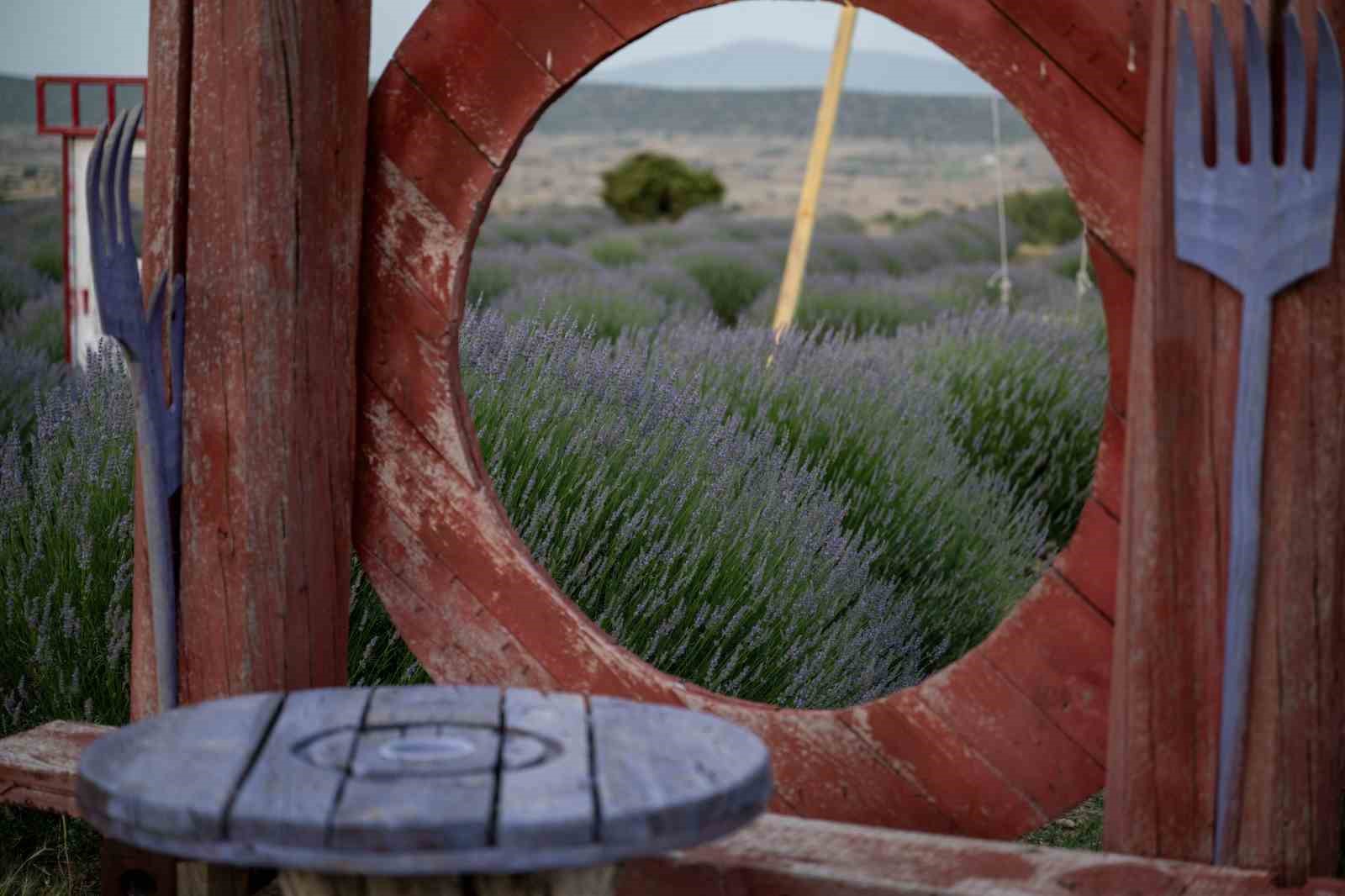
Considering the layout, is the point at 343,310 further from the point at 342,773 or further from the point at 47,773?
the point at 342,773

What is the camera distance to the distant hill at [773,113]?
56156 millimetres

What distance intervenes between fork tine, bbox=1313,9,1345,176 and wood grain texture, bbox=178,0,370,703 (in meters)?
1.22

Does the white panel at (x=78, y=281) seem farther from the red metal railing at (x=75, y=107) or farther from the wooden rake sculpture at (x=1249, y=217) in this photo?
the wooden rake sculpture at (x=1249, y=217)

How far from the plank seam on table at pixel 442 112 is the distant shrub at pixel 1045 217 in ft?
72.5

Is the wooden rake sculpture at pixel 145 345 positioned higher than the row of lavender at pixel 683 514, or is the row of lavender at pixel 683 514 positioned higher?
the wooden rake sculpture at pixel 145 345

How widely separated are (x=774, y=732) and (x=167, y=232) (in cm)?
105

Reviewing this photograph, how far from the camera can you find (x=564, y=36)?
2082 mm

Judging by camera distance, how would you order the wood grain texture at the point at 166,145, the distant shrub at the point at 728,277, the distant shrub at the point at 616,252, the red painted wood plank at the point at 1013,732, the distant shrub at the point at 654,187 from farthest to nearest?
the distant shrub at the point at 654,187
the distant shrub at the point at 616,252
the distant shrub at the point at 728,277
the wood grain texture at the point at 166,145
the red painted wood plank at the point at 1013,732

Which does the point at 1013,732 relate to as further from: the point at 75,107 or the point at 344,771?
the point at 75,107

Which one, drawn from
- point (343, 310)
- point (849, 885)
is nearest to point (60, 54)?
point (343, 310)

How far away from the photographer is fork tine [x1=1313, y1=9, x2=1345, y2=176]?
1603mm

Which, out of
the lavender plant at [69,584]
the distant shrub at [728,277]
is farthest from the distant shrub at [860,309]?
the lavender plant at [69,584]

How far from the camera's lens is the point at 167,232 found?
6.98 feet

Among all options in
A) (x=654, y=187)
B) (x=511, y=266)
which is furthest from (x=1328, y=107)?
(x=654, y=187)
